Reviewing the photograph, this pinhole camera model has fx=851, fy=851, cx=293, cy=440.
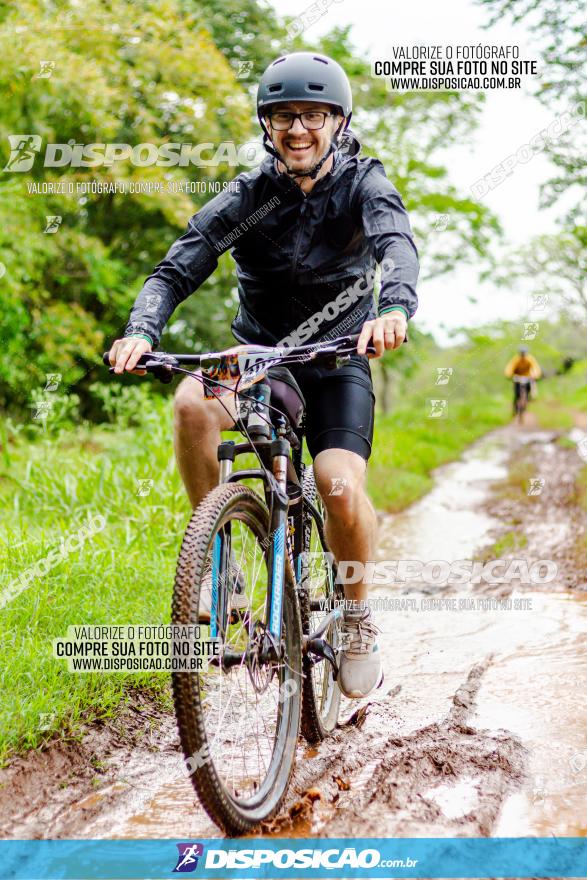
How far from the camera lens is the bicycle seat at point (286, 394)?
282 cm

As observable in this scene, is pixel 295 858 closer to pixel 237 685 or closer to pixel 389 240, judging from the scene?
pixel 237 685

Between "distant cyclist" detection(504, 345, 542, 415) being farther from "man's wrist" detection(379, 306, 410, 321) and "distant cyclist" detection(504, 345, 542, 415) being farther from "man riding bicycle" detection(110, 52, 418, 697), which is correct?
"man's wrist" detection(379, 306, 410, 321)

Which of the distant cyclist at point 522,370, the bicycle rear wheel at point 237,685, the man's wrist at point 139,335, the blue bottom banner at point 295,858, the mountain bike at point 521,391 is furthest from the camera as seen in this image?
the mountain bike at point 521,391

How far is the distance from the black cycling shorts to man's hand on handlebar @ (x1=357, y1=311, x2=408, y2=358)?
599mm

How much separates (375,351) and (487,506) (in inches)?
263

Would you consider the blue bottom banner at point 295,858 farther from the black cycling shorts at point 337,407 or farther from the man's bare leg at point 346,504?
the black cycling shorts at point 337,407

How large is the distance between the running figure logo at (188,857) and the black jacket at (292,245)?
1709 mm

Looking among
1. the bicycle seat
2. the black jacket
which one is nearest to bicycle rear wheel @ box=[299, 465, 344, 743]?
the bicycle seat

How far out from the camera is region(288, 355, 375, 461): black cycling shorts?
3.02m

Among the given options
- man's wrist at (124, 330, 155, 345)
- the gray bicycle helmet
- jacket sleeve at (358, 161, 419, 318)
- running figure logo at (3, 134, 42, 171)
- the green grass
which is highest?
the green grass

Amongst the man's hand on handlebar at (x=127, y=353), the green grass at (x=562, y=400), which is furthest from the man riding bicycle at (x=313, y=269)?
the green grass at (x=562, y=400)

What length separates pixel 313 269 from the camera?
3.10 metres

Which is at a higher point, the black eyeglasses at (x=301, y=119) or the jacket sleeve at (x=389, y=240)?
the black eyeglasses at (x=301, y=119)

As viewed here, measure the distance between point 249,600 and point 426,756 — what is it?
853 mm
